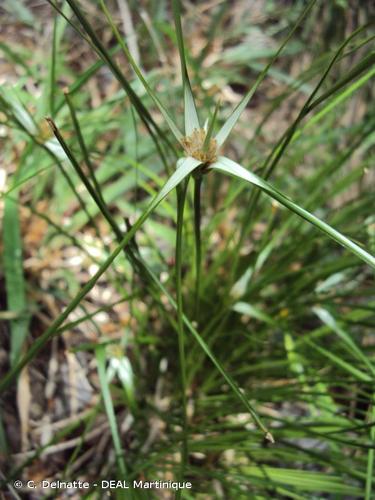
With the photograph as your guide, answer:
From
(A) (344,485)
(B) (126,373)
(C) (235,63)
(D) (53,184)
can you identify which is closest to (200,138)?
(B) (126,373)

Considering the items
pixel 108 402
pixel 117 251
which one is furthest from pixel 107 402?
pixel 117 251

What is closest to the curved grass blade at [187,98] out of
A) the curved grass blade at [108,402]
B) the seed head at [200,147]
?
the seed head at [200,147]

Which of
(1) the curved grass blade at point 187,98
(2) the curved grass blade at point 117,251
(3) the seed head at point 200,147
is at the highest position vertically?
(1) the curved grass blade at point 187,98

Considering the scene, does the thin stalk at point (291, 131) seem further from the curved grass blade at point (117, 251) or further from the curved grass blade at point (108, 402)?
the curved grass blade at point (108, 402)

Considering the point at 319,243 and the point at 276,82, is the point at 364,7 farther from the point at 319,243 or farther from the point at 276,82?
the point at 319,243

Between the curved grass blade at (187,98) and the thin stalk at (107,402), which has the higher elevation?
the curved grass blade at (187,98)

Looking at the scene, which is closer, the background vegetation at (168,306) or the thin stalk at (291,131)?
the thin stalk at (291,131)
